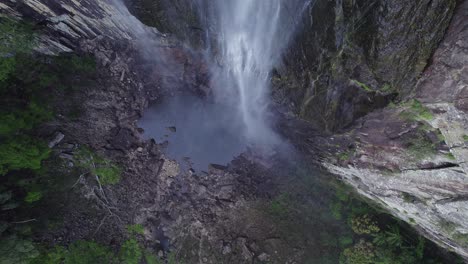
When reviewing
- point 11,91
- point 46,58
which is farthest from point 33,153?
point 46,58

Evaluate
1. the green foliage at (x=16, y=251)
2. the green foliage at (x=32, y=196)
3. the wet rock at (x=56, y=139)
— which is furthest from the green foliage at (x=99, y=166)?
the green foliage at (x=16, y=251)

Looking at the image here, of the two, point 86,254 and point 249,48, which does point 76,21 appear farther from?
point 86,254

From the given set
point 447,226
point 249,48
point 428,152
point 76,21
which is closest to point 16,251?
point 76,21

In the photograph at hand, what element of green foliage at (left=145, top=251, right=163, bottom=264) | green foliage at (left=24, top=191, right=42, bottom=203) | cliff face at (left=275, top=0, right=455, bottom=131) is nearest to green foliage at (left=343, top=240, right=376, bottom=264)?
cliff face at (left=275, top=0, right=455, bottom=131)

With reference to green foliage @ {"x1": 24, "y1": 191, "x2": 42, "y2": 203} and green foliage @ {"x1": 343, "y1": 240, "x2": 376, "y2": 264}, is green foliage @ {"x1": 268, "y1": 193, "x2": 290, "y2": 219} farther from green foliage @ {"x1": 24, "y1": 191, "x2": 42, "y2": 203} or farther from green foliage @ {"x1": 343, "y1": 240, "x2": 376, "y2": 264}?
green foliage @ {"x1": 24, "y1": 191, "x2": 42, "y2": 203}

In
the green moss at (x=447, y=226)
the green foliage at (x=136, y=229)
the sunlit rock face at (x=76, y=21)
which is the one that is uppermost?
the sunlit rock face at (x=76, y=21)

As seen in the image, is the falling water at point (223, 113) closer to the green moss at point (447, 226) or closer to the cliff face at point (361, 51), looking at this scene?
the cliff face at point (361, 51)
